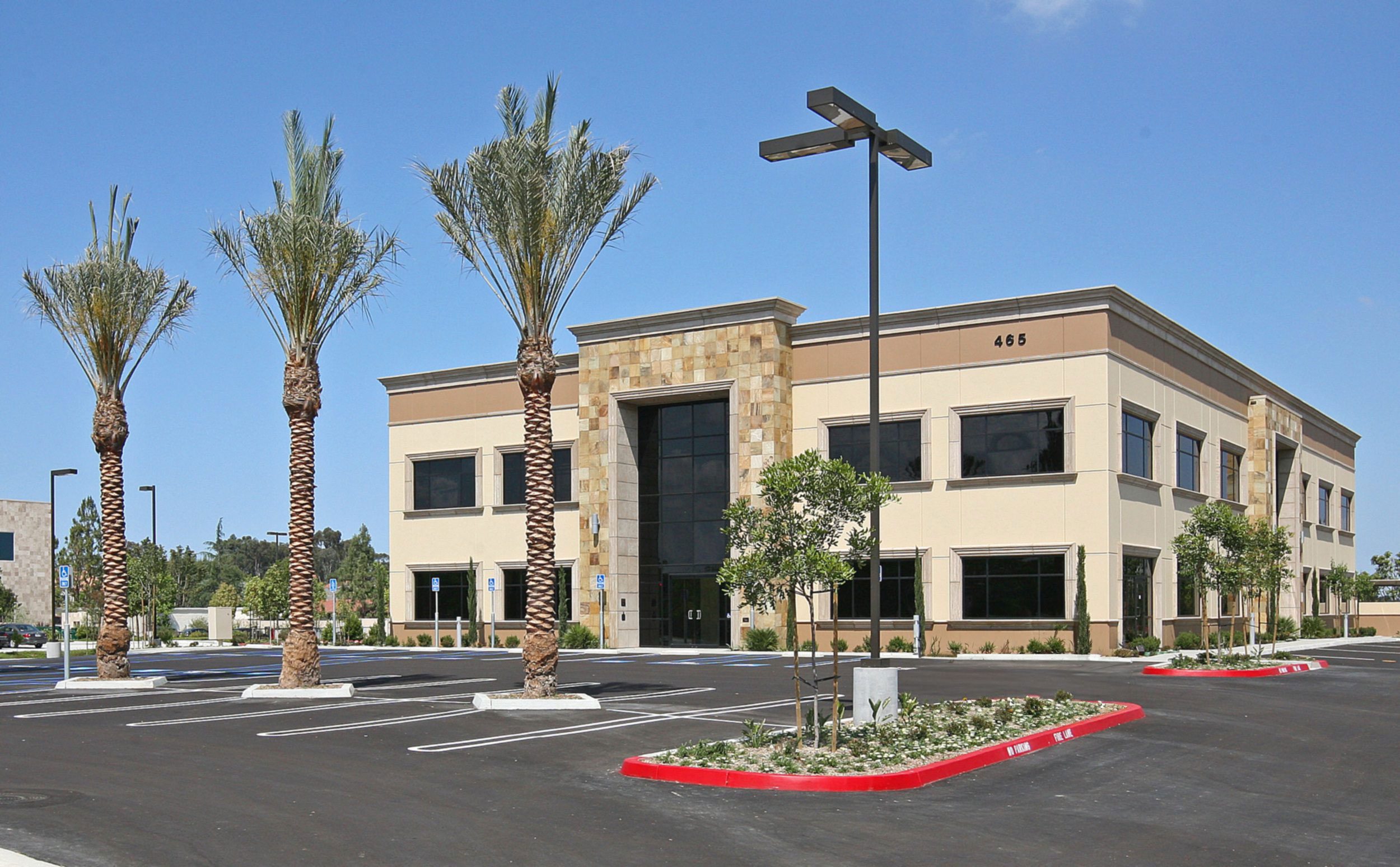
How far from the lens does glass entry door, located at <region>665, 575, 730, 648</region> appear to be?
43.9 metres

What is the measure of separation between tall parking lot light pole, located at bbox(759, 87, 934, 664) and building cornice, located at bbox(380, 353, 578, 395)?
29375mm

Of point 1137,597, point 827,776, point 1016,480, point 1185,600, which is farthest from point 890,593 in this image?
point 827,776

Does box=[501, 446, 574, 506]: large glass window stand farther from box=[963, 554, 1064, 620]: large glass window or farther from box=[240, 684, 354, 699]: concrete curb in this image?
box=[240, 684, 354, 699]: concrete curb

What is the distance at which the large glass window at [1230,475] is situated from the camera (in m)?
48.2

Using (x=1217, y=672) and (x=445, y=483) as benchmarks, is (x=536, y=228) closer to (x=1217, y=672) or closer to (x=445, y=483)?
(x=1217, y=672)

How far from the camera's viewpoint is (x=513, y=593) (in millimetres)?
48281

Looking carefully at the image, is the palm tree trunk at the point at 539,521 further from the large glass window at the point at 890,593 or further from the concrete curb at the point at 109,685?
the large glass window at the point at 890,593

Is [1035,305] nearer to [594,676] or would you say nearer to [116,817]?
[594,676]

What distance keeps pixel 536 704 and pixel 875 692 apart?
23.0 feet

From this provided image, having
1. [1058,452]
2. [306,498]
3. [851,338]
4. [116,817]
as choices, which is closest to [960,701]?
[116,817]

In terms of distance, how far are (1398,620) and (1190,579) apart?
38810 mm

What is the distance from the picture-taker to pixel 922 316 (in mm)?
39688

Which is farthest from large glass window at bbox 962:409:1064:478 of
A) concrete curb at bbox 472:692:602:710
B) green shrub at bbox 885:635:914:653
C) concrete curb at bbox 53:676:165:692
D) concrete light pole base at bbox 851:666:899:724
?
concrete curb at bbox 53:676:165:692

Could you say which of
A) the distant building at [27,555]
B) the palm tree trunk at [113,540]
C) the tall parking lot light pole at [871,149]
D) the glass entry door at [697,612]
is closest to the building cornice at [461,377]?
the glass entry door at [697,612]
